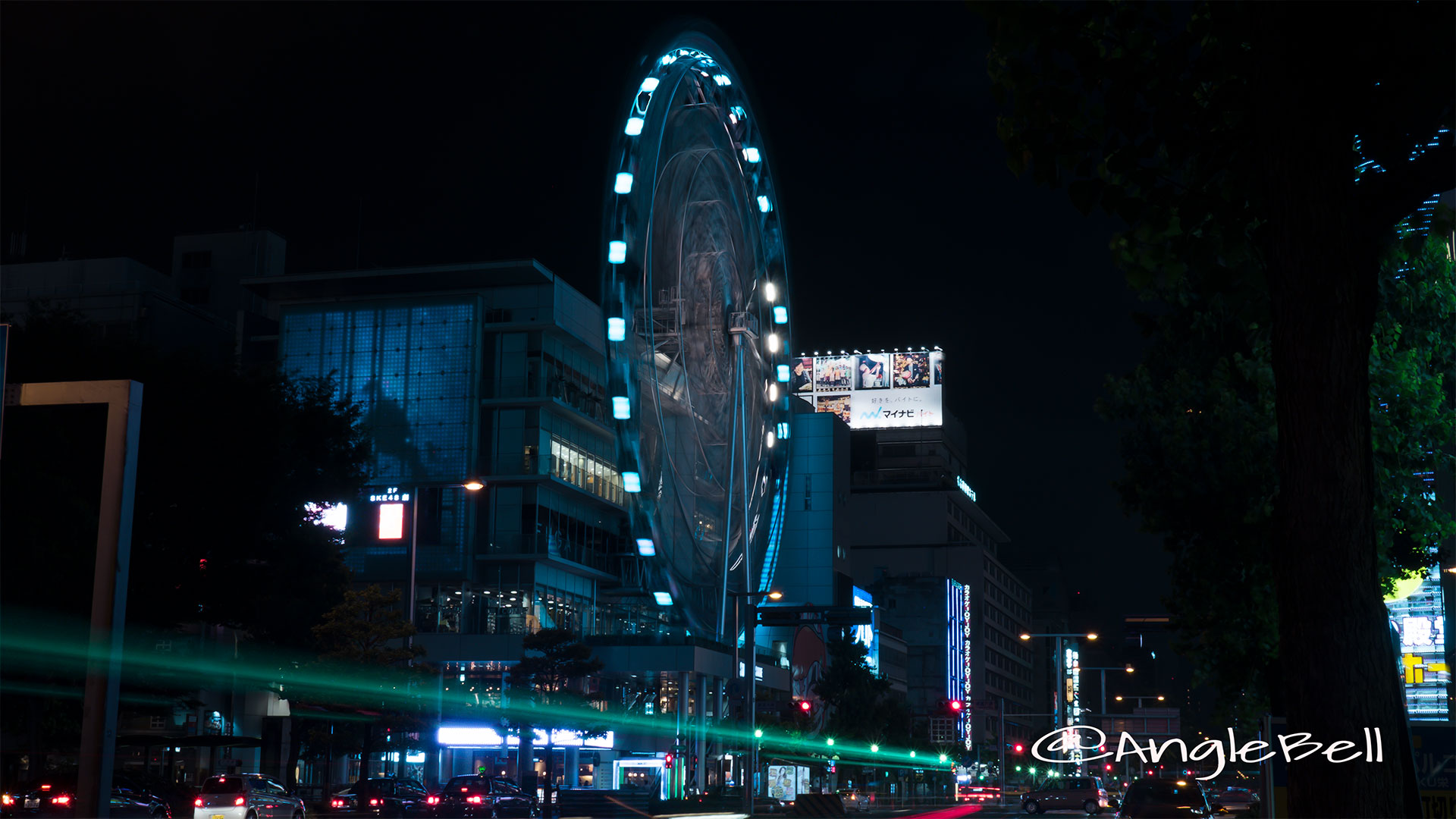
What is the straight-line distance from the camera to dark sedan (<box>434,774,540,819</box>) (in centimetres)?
5394

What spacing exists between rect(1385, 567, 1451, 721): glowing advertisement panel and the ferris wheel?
33068mm

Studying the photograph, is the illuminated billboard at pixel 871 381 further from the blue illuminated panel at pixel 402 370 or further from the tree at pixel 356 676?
the tree at pixel 356 676

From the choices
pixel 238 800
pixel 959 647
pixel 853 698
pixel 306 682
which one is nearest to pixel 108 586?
pixel 238 800

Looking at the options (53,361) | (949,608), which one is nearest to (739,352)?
(53,361)

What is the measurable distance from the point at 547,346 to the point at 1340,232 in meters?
84.3

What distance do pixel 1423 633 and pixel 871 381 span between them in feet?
534

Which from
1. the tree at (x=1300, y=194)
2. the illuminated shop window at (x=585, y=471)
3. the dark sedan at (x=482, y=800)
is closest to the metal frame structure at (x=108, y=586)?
the tree at (x=1300, y=194)

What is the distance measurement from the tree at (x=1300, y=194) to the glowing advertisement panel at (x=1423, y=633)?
2807 centimetres

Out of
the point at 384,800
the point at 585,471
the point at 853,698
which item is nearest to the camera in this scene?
the point at 384,800

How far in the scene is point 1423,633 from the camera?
3441cm

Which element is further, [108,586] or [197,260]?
[197,260]

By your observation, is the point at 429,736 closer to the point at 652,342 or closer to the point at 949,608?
the point at 652,342

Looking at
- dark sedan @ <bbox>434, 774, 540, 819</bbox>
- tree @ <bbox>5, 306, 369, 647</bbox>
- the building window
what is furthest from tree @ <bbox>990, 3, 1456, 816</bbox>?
the building window

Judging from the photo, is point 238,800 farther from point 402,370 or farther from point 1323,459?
point 402,370
